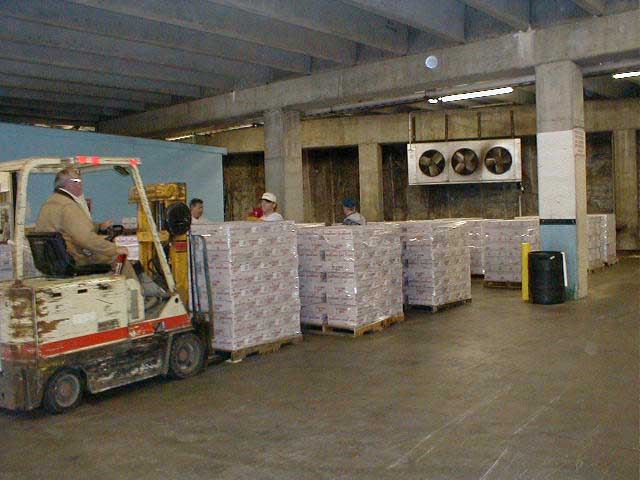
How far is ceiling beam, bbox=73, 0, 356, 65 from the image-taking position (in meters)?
9.55

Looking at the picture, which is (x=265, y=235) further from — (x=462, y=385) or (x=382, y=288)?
(x=462, y=385)

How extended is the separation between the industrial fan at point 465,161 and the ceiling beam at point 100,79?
6993 millimetres

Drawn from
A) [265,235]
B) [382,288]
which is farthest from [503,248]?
[265,235]

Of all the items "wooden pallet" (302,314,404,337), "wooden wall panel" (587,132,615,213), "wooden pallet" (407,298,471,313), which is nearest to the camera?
"wooden pallet" (302,314,404,337)

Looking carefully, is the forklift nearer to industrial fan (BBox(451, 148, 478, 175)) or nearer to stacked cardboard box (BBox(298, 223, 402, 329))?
stacked cardboard box (BBox(298, 223, 402, 329))

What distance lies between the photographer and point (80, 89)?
1472 centimetres

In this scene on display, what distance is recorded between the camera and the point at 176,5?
32.4 ft

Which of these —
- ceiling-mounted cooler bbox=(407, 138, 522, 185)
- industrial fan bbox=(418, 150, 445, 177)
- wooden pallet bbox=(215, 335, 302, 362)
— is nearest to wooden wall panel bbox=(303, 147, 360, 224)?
ceiling-mounted cooler bbox=(407, 138, 522, 185)

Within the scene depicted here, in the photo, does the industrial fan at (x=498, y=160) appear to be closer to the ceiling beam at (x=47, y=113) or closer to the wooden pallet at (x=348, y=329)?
the wooden pallet at (x=348, y=329)

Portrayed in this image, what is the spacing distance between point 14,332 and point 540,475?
429cm

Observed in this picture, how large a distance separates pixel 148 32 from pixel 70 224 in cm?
597

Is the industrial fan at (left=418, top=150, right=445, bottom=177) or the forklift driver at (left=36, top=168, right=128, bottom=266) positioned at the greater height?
the industrial fan at (left=418, top=150, right=445, bottom=177)

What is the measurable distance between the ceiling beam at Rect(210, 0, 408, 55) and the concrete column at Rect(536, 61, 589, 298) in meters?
2.57

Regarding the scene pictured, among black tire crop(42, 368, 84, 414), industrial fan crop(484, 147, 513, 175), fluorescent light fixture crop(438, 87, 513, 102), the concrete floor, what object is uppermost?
fluorescent light fixture crop(438, 87, 513, 102)
